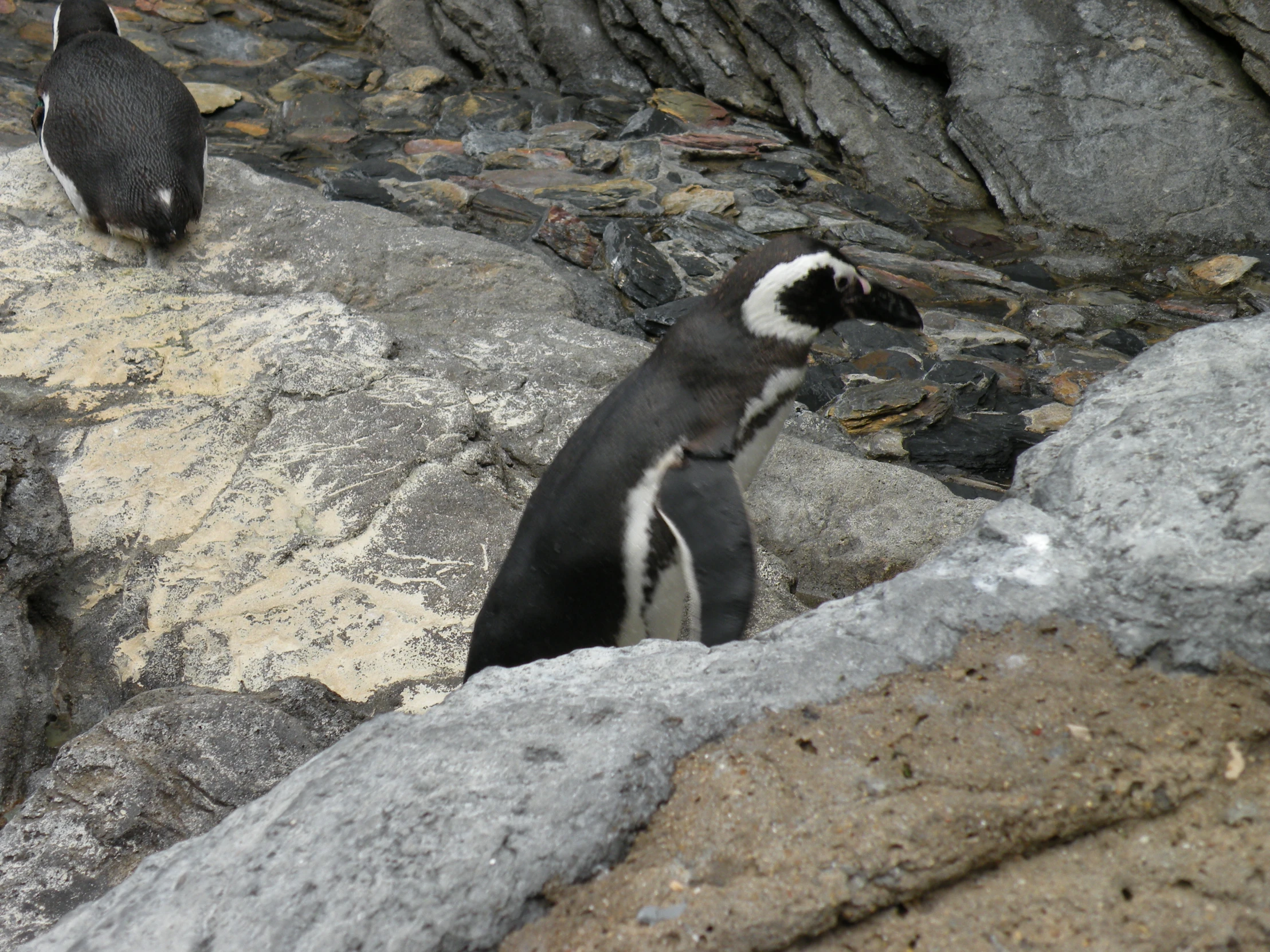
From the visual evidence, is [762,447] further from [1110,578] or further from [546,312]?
[546,312]

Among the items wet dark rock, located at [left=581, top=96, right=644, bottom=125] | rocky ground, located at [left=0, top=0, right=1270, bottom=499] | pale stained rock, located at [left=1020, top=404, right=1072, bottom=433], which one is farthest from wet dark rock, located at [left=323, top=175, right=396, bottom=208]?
pale stained rock, located at [left=1020, top=404, right=1072, bottom=433]

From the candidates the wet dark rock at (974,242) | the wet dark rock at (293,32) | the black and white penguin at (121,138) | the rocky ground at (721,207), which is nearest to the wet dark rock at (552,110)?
the rocky ground at (721,207)

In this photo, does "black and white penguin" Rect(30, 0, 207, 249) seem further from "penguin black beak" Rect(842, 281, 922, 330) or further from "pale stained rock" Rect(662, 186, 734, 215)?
"penguin black beak" Rect(842, 281, 922, 330)

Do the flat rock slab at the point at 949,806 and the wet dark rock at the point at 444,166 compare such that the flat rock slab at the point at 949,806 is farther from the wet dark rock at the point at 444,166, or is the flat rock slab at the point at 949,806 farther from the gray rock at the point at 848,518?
the wet dark rock at the point at 444,166

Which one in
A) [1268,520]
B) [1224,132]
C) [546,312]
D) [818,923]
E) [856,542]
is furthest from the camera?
[1224,132]

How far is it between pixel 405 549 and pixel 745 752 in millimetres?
1825

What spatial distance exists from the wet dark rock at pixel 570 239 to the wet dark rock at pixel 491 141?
61.0 inches

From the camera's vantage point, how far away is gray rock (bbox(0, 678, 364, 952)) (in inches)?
67.6

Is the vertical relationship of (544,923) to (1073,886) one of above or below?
below

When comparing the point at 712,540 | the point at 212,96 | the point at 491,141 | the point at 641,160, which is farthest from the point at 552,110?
the point at 712,540

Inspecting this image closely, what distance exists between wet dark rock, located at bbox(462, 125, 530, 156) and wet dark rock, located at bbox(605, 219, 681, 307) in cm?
177

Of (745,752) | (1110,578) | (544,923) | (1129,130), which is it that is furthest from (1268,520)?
(1129,130)

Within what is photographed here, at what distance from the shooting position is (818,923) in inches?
42.8

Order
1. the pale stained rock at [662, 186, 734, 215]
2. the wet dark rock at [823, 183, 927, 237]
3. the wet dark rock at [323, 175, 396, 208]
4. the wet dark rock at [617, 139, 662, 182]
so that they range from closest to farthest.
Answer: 1. the wet dark rock at [323, 175, 396, 208]
2. the pale stained rock at [662, 186, 734, 215]
3. the wet dark rock at [823, 183, 927, 237]
4. the wet dark rock at [617, 139, 662, 182]
